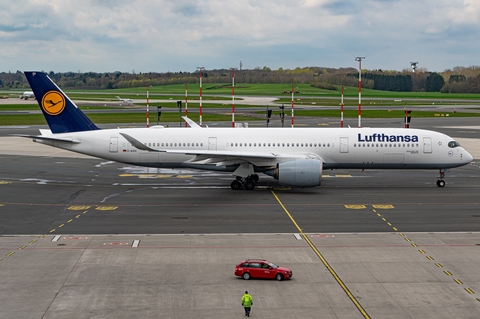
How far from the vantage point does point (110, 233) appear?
3134 centimetres

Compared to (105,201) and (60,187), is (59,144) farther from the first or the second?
(105,201)

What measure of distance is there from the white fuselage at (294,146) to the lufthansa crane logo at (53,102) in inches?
79.6

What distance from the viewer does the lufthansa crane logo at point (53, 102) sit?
46469mm

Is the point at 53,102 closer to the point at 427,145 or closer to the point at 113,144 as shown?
the point at 113,144

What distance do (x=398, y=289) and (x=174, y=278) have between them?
28.6 feet

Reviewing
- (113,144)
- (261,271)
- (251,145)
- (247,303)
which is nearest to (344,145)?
(251,145)

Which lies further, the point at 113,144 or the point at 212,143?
the point at 212,143

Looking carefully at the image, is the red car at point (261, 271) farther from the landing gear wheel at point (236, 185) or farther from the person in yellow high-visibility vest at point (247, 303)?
the landing gear wheel at point (236, 185)

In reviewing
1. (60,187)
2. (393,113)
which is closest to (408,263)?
(60,187)

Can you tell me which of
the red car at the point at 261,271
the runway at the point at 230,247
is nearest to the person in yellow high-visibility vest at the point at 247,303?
the runway at the point at 230,247

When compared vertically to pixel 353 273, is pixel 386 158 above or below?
above

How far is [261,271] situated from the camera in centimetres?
2389

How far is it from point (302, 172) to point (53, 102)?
65.8ft

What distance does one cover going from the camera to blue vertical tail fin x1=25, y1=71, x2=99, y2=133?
46.3 metres
